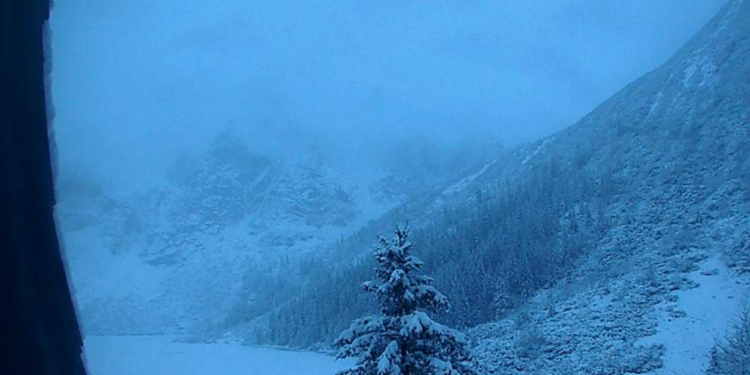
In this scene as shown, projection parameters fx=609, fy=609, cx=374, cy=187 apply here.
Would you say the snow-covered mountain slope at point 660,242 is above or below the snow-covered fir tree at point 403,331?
above

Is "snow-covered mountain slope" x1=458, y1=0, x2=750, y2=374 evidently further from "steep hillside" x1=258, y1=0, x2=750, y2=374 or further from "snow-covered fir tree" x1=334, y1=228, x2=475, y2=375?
"snow-covered fir tree" x1=334, y1=228, x2=475, y2=375

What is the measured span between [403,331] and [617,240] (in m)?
42.3

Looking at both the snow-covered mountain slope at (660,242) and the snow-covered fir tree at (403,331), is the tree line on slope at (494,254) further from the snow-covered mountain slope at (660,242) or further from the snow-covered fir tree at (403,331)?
the snow-covered fir tree at (403,331)

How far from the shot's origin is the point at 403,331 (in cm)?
842

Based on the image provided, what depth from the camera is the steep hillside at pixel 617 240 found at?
100 feet

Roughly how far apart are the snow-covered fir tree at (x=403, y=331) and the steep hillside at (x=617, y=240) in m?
18.6

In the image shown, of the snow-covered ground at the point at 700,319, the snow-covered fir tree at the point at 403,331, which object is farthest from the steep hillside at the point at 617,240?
the snow-covered fir tree at the point at 403,331

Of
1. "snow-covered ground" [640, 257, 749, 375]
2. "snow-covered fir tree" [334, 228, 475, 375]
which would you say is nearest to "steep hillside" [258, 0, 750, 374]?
"snow-covered ground" [640, 257, 749, 375]

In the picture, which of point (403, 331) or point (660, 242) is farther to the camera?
point (660, 242)

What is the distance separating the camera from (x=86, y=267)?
19275cm

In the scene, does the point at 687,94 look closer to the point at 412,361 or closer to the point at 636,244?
the point at 636,244

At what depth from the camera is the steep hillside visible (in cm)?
3059

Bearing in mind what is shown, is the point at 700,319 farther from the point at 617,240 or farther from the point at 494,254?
the point at 494,254

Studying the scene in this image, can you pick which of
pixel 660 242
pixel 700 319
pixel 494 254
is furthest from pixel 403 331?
pixel 494 254
